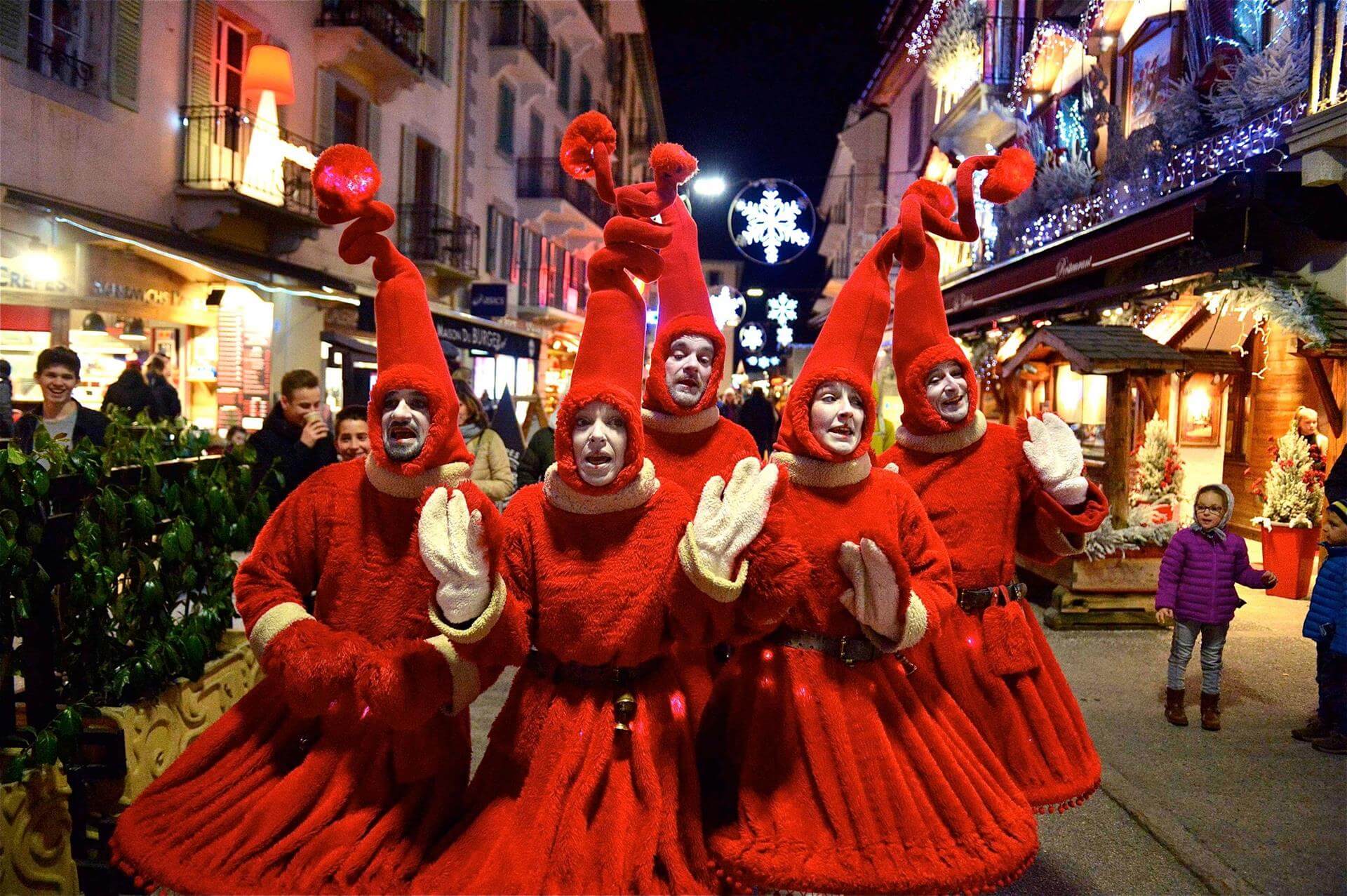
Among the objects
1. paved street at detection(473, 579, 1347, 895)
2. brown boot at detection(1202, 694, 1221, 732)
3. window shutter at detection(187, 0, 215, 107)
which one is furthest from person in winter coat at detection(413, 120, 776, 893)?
window shutter at detection(187, 0, 215, 107)

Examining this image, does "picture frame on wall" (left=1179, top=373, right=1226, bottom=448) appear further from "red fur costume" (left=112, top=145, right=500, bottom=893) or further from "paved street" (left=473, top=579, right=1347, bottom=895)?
"red fur costume" (left=112, top=145, right=500, bottom=893)

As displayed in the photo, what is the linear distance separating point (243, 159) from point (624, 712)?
10437mm

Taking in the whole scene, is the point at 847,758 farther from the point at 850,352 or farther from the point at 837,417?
the point at 850,352

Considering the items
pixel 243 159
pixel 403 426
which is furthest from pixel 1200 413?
pixel 243 159

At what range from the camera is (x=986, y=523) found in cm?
357

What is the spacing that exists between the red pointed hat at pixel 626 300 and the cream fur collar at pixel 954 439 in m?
1.33

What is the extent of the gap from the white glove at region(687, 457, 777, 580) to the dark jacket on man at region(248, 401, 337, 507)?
119 inches

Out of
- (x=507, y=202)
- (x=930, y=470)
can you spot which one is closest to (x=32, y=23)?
(x=930, y=470)

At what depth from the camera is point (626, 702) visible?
252cm

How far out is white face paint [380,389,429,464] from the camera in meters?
2.78

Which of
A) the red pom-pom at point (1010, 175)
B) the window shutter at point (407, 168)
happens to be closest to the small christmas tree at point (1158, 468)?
the red pom-pom at point (1010, 175)

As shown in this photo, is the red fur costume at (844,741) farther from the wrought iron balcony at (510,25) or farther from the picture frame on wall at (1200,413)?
the wrought iron balcony at (510,25)

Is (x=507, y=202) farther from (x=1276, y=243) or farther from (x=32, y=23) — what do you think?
(x=1276, y=243)

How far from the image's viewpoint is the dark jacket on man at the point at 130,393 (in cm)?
813
